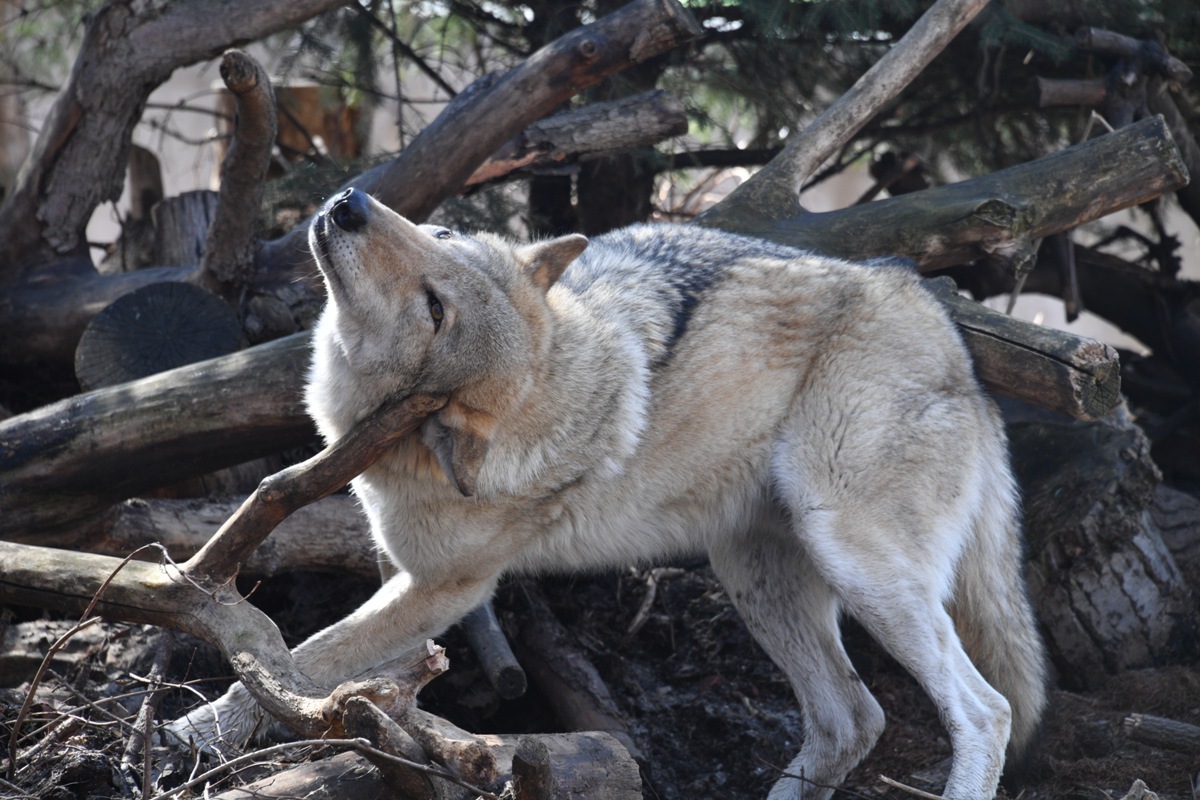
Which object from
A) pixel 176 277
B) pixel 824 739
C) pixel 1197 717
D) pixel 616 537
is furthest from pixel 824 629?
pixel 176 277

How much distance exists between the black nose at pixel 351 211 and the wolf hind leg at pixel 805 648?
2153 mm

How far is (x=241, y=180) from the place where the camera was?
16.9 feet

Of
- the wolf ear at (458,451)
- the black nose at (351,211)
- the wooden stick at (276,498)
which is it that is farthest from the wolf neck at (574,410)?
the black nose at (351,211)

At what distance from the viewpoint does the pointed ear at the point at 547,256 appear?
403 cm

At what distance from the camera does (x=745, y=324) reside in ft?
13.9

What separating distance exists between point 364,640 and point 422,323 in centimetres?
125

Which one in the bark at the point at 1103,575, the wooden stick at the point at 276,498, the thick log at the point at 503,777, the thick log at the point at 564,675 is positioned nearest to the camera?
the thick log at the point at 503,777

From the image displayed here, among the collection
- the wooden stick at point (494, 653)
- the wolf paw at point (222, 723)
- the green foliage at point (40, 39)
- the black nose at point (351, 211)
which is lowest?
the wooden stick at point (494, 653)

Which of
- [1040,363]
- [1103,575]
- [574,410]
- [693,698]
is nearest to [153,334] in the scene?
[574,410]

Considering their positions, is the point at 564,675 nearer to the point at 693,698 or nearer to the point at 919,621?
the point at 693,698

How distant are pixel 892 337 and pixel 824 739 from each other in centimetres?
172

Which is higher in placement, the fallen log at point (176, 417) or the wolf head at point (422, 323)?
the wolf head at point (422, 323)

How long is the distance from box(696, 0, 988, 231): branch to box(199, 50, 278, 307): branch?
222 centimetres

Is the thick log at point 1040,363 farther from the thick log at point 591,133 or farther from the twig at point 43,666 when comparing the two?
the twig at point 43,666
